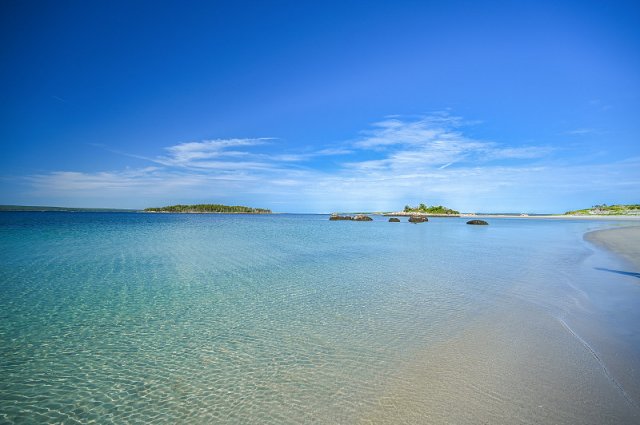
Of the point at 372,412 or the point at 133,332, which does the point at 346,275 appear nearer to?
the point at 133,332

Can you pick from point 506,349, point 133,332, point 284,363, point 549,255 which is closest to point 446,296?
point 506,349

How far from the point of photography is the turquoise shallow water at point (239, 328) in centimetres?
422

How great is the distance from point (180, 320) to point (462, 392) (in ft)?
20.3

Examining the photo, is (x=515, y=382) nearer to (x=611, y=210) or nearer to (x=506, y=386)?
(x=506, y=386)

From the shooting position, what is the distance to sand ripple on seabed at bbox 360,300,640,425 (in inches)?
150

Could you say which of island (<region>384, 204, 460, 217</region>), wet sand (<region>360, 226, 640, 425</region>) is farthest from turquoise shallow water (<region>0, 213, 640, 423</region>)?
island (<region>384, 204, 460, 217</region>)

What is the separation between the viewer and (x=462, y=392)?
4.36 metres

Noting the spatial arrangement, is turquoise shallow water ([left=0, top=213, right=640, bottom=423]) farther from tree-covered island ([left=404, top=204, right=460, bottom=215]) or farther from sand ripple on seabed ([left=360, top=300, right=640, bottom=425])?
tree-covered island ([left=404, top=204, right=460, bottom=215])

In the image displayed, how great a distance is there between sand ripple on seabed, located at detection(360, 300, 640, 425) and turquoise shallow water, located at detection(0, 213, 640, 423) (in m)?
0.37

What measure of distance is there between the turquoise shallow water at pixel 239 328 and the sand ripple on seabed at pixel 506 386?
0.37 metres

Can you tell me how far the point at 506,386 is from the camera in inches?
176

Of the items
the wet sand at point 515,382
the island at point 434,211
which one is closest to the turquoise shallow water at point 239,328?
the wet sand at point 515,382

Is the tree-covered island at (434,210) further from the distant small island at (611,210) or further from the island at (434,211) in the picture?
the distant small island at (611,210)

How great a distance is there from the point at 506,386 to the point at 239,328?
517 cm
